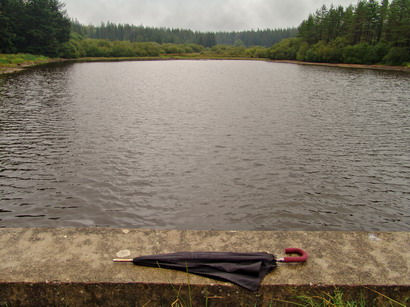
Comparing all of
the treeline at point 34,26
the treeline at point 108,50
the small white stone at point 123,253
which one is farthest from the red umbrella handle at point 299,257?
the treeline at point 108,50

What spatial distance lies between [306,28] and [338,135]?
142 meters

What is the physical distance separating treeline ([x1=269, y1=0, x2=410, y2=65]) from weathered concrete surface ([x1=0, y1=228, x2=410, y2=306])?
106 metres

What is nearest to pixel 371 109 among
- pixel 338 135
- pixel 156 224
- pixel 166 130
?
pixel 338 135

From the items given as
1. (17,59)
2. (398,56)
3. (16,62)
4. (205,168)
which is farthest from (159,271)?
(398,56)

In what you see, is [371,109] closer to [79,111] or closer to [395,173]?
[395,173]

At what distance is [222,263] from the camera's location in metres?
4.03

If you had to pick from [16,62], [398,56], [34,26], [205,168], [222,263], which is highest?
[34,26]

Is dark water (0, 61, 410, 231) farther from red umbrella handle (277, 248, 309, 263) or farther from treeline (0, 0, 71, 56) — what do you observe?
treeline (0, 0, 71, 56)

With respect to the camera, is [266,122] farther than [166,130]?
Yes

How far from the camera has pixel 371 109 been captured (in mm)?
29516

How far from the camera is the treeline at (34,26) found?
340 feet

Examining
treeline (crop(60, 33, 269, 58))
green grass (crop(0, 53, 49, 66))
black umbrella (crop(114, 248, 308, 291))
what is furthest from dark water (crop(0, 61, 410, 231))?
treeline (crop(60, 33, 269, 58))

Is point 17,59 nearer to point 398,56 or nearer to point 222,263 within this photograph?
point 222,263

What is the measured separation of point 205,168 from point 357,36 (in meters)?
133
